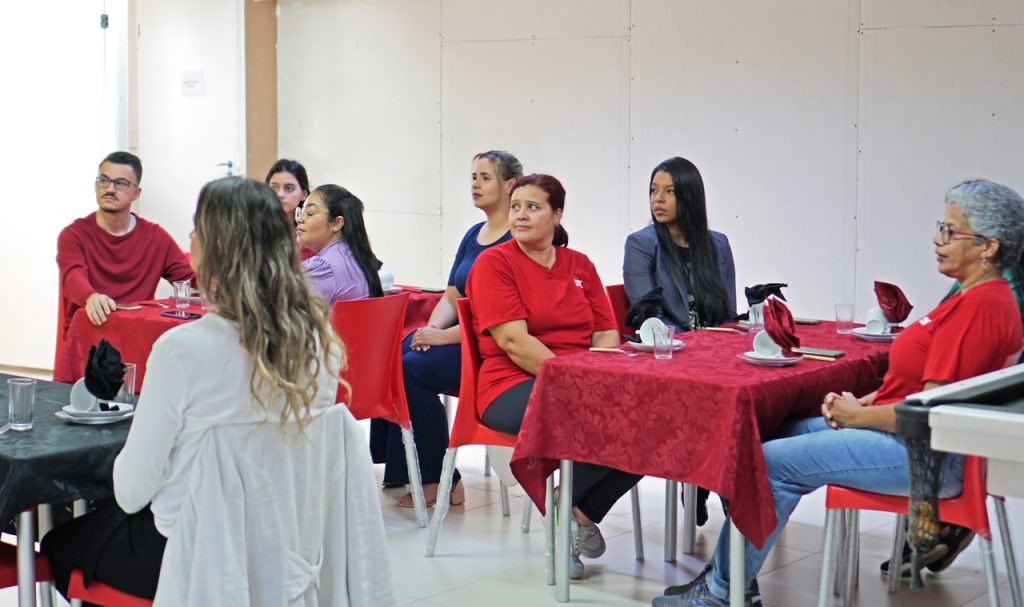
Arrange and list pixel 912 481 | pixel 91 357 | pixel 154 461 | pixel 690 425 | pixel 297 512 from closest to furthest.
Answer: pixel 912 481
pixel 154 461
pixel 297 512
pixel 91 357
pixel 690 425

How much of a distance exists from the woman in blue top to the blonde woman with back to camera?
2.11 metres

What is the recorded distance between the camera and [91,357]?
A: 2.71 meters

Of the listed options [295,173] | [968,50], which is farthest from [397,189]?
[968,50]

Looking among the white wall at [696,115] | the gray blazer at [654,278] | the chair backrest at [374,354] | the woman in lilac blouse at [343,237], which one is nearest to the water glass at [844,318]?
the gray blazer at [654,278]

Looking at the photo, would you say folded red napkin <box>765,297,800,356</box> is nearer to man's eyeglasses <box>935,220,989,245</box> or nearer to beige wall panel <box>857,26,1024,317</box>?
man's eyeglasses <box>935,220,989,245</box>

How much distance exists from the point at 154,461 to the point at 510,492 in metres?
2.74

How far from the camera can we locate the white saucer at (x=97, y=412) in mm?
2623

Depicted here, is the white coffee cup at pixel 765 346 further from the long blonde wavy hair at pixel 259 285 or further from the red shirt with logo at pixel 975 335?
the long blonde wavy hair at pixel 259 285

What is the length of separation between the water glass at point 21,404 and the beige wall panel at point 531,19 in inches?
183

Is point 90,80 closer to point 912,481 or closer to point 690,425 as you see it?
point 690,425

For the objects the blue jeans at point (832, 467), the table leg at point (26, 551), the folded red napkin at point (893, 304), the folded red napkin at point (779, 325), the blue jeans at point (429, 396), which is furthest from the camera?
the blue jeans at point (429, 396)

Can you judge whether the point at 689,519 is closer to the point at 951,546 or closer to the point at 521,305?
the point at 951,546

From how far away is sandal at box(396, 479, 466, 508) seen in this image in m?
4.52

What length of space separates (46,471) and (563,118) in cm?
481
